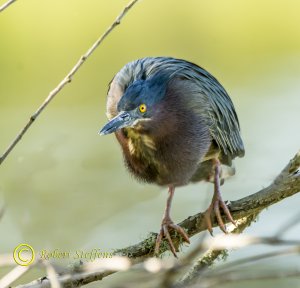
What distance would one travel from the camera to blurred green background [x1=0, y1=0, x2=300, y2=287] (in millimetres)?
5012

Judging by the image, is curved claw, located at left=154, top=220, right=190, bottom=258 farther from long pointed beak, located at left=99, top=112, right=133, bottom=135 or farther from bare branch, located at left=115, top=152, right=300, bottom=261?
long pointed beak, located at left=99, top=112, right=133, bottom=135

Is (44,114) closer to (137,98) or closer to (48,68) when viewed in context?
(48,68)

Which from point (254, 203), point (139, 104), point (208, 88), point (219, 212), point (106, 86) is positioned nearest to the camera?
point (254, 203)

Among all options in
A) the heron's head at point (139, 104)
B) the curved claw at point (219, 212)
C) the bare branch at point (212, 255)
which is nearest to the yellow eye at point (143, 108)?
the heron's head at point (139, 104)

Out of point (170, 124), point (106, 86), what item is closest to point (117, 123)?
point (170, 124)

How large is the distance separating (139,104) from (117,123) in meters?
0.15

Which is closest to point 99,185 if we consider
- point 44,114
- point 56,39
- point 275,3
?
point 44,114

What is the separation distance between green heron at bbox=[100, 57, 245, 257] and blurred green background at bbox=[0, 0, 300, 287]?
176cm

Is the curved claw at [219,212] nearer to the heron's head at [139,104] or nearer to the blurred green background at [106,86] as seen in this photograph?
the heron's head at [139,104]

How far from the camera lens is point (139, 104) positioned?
265 centimetres

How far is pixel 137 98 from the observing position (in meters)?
2.63

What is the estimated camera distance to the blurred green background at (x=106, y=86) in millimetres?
5012

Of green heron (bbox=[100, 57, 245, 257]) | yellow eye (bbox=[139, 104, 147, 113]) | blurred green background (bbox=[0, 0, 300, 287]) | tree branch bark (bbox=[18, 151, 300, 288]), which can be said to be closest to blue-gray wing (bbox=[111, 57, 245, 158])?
green heron (bbox=[100, 57, 245, 257])

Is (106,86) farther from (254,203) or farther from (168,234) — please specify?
(254,203)
